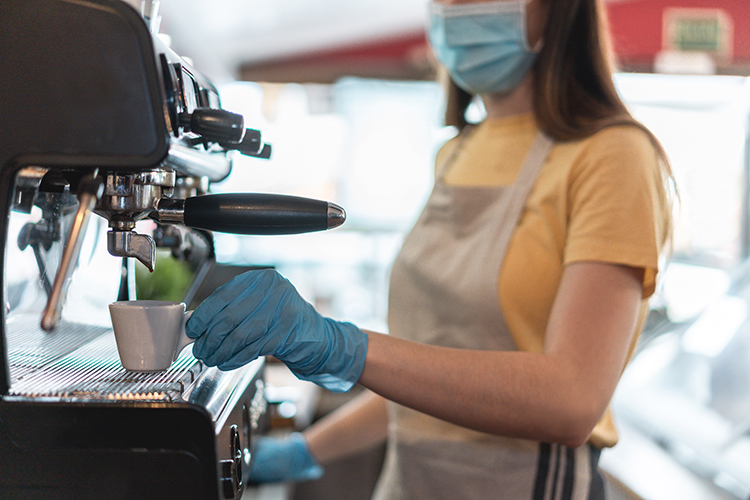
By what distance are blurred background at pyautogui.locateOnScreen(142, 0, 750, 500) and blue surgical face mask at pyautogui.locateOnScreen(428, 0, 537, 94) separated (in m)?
2.09

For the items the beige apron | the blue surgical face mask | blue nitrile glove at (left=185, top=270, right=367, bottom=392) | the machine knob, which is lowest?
the beige apron

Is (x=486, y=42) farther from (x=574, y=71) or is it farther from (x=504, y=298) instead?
(x=504, y=298)

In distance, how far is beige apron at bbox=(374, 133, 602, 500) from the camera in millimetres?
888

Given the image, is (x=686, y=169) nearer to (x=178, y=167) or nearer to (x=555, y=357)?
(x=555, y=357)

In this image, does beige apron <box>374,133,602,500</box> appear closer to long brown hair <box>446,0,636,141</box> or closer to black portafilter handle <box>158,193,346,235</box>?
long brown hair <box>446,0,636,141</box>

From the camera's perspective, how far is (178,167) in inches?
23.3

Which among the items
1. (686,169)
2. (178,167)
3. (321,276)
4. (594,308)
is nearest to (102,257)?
(178,167)

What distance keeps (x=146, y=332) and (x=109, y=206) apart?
0.43 feet

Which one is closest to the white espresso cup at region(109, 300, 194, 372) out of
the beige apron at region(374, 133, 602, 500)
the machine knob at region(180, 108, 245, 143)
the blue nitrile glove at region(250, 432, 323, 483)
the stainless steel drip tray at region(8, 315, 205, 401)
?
the stainless steel drip tray at region(8, 315, 205, 401)

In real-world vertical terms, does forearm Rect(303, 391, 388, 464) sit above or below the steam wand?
below

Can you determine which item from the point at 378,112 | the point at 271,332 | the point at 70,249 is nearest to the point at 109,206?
the point at 70,249

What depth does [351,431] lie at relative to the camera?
1.18 meters

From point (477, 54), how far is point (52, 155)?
736 millimetres

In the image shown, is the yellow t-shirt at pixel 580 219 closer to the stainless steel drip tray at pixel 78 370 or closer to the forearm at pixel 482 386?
the forearm at pixel 482 386
